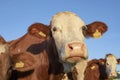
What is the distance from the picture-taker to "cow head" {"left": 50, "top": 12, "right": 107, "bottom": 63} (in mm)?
6238

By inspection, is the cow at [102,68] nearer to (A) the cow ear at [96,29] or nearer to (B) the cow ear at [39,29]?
(A) the cow ear at [96,29]

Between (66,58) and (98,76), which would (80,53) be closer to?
(66,58)

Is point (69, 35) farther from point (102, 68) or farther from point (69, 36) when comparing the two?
point (102, 68)

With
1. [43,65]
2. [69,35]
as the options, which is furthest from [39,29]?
[69,35]

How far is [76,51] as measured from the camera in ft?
20.3

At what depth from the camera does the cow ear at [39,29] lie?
7.46m

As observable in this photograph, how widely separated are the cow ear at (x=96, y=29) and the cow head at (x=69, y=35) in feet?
0.07

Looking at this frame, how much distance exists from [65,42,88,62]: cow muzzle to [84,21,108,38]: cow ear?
1500 mm

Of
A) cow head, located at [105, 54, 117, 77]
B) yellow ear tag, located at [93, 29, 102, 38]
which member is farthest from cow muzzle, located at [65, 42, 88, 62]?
cow head, located at [105, 54, 117, 77]

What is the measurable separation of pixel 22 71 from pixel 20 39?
5.12 ft

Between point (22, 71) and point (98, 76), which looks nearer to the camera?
point (22, 71)

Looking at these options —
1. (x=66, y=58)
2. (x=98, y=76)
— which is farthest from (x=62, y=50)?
(x=98, y=76)

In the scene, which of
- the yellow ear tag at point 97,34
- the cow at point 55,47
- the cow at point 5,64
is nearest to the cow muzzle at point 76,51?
the cow at point 55,47

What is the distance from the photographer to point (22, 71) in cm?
729
